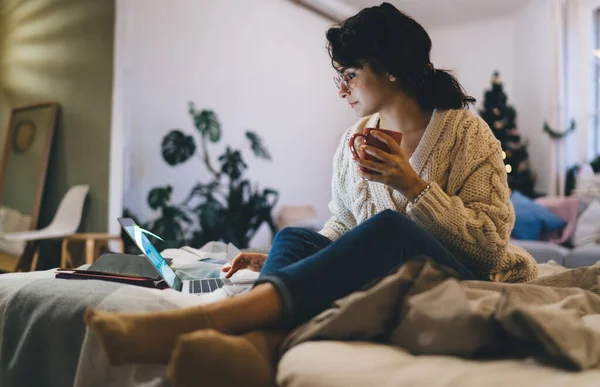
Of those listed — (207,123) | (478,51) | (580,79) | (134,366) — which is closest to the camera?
(134,366)

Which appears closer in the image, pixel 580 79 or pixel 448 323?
pixel 448 323

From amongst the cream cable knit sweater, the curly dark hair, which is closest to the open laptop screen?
the cream cable knit sweater

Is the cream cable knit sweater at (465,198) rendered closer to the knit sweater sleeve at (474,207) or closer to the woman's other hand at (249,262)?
the knit sweater sleeve at (474,207)

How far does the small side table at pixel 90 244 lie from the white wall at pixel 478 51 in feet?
13.1

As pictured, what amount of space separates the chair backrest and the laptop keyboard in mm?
2589

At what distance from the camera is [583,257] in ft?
9.65

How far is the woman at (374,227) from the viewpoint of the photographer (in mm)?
791

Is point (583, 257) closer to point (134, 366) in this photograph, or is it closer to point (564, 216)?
point (564, 216)

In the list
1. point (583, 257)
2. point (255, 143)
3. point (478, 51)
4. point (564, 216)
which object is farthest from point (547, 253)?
point (478, 51)

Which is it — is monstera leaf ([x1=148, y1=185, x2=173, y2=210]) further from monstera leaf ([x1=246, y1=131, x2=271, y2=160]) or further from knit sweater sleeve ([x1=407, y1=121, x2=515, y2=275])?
knit sweater sleeve ([x1=407, y1=121, x2=515, y2=275])

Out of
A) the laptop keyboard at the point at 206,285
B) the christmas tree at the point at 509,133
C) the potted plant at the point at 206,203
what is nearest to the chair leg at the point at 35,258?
the potted plant at the point at 206,203

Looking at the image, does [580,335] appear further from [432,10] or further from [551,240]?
[432,10]

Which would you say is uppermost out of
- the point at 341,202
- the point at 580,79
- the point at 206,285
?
the point at 580,79

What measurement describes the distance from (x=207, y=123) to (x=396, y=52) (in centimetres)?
301
